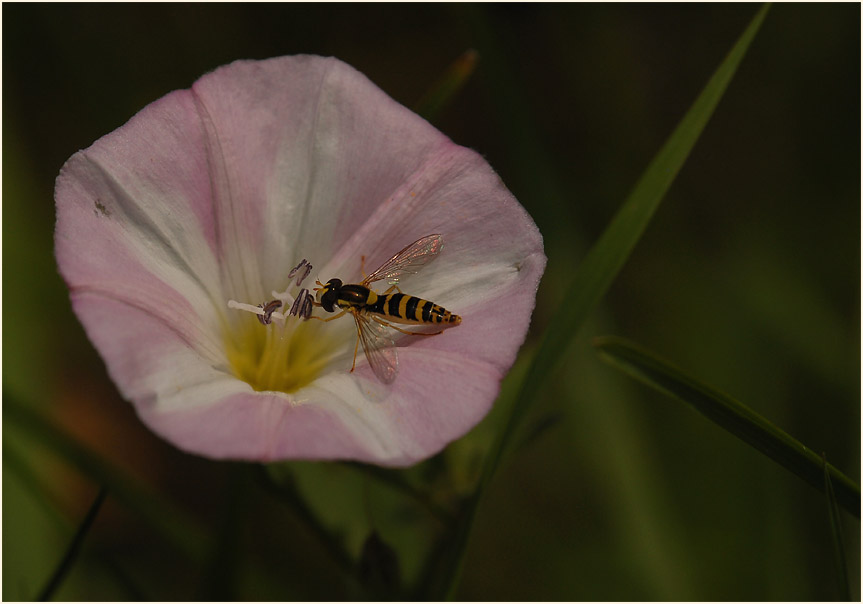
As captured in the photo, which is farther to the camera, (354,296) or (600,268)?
A: (600,268)

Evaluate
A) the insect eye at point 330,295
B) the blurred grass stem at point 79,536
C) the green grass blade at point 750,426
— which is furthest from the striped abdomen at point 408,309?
the blurred grass stem at point 79,536

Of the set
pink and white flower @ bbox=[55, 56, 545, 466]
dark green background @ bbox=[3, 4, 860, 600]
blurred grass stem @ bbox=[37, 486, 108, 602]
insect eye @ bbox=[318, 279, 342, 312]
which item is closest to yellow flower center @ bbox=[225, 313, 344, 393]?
pink and white flower @ bbox=[55, 56, 545, 466]

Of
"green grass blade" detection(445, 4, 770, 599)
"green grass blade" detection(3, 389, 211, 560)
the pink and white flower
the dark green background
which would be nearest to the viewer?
the pink and white flower

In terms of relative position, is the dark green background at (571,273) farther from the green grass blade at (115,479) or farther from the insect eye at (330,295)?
the insect eye at (330,295)

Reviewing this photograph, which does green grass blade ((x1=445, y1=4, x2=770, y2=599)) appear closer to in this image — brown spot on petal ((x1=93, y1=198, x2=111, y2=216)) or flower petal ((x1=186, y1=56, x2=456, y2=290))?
flower petal ((x1=186, y1=56, x2=456, y2=290))

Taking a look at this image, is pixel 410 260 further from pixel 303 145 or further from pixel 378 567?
pixel 378 567

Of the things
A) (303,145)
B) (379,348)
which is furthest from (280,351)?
(303,145)

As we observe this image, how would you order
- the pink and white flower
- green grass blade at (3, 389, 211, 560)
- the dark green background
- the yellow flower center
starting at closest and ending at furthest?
the pink and white flower, the yellow flower center, green grass blade at (3, 389, 211, 560), the dark green background
